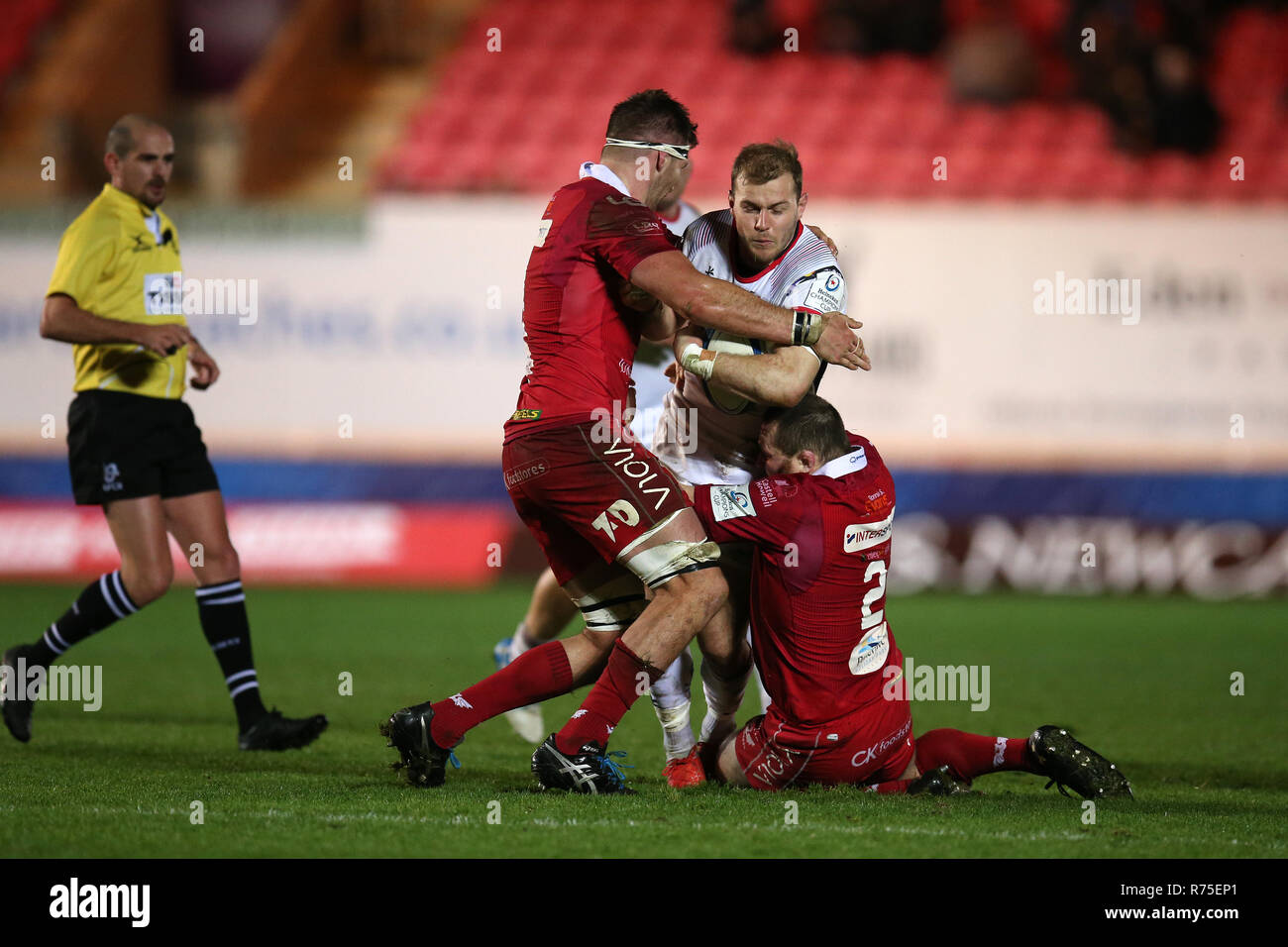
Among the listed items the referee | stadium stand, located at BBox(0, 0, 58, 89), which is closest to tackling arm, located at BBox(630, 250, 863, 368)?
the referee

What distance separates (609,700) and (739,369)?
1.18 metres

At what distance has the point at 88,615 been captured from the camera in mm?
6445

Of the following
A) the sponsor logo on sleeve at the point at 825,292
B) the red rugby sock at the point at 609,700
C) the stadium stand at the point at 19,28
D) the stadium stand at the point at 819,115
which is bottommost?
the red rugby sock at the point at 609,700

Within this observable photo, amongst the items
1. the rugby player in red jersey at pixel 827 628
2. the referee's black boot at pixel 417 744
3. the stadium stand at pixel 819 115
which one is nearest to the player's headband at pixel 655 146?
the rugby player in red jersey at pixel 827 628

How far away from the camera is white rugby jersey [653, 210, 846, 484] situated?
5270 millimetres

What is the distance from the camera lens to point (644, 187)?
529cm

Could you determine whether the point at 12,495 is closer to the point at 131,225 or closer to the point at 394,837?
the point at 131,225

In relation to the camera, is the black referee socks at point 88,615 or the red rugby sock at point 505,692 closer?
the red rugby sock at point 505,692

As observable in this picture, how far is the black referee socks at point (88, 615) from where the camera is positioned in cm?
640

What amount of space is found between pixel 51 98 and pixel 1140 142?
12.3m

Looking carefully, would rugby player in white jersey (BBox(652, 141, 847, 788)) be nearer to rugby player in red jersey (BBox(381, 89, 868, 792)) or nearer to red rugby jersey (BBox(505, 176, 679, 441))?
rugby player in red jersey (BBox(381, 89, 868, 792))

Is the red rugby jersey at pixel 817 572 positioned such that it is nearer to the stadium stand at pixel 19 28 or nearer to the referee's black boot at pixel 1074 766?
the referee's black boot at pixel 1074 766

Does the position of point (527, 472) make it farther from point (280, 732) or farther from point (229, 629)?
point (229, 629)
